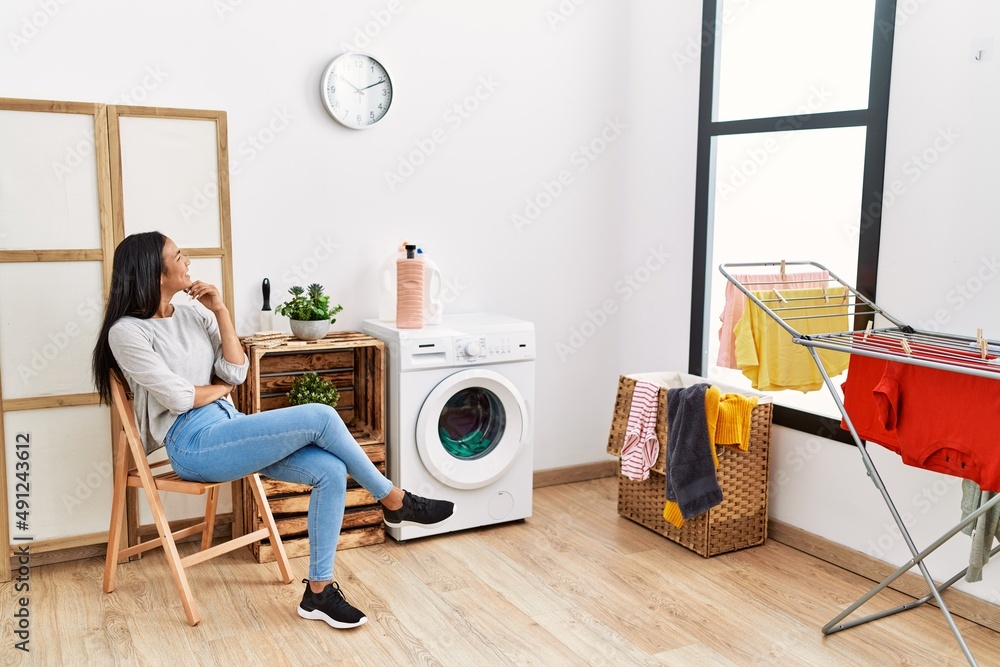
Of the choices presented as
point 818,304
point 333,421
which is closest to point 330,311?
point 333,421

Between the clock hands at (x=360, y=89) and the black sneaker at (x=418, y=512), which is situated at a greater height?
the clock hands at (x=360, y=89)

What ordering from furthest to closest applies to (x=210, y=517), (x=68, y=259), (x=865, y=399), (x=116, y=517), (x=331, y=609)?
1. (x=210, y=517)
2. (x=68, y=259)
3. (x=116, y=517)
4. (x=331, y=609)
5. (x=865, y=399)

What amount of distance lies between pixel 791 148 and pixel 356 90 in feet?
5.62

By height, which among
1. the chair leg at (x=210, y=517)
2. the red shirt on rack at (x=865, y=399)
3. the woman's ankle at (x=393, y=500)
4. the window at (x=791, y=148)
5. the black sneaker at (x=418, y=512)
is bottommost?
the chair leg at (x=210, y=517)

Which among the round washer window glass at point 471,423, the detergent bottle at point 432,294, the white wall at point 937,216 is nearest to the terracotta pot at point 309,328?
the detergent bottle at point 432,294

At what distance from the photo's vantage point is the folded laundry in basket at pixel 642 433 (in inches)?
133

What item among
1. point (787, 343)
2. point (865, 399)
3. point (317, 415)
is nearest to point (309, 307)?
point (317, 415)

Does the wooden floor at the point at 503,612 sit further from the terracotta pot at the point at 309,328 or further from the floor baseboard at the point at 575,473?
the terracotta pot at the point at 309,328

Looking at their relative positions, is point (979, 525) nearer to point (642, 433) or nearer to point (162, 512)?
point (642, 433)

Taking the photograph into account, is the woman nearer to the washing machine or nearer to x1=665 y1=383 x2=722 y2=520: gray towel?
the washing machine

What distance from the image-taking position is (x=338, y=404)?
3.54 m

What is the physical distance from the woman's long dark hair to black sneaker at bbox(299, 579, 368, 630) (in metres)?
0.99

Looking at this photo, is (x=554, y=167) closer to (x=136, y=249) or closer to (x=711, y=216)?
(x=711, y=216)

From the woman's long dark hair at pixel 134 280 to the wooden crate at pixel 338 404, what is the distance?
477mm
